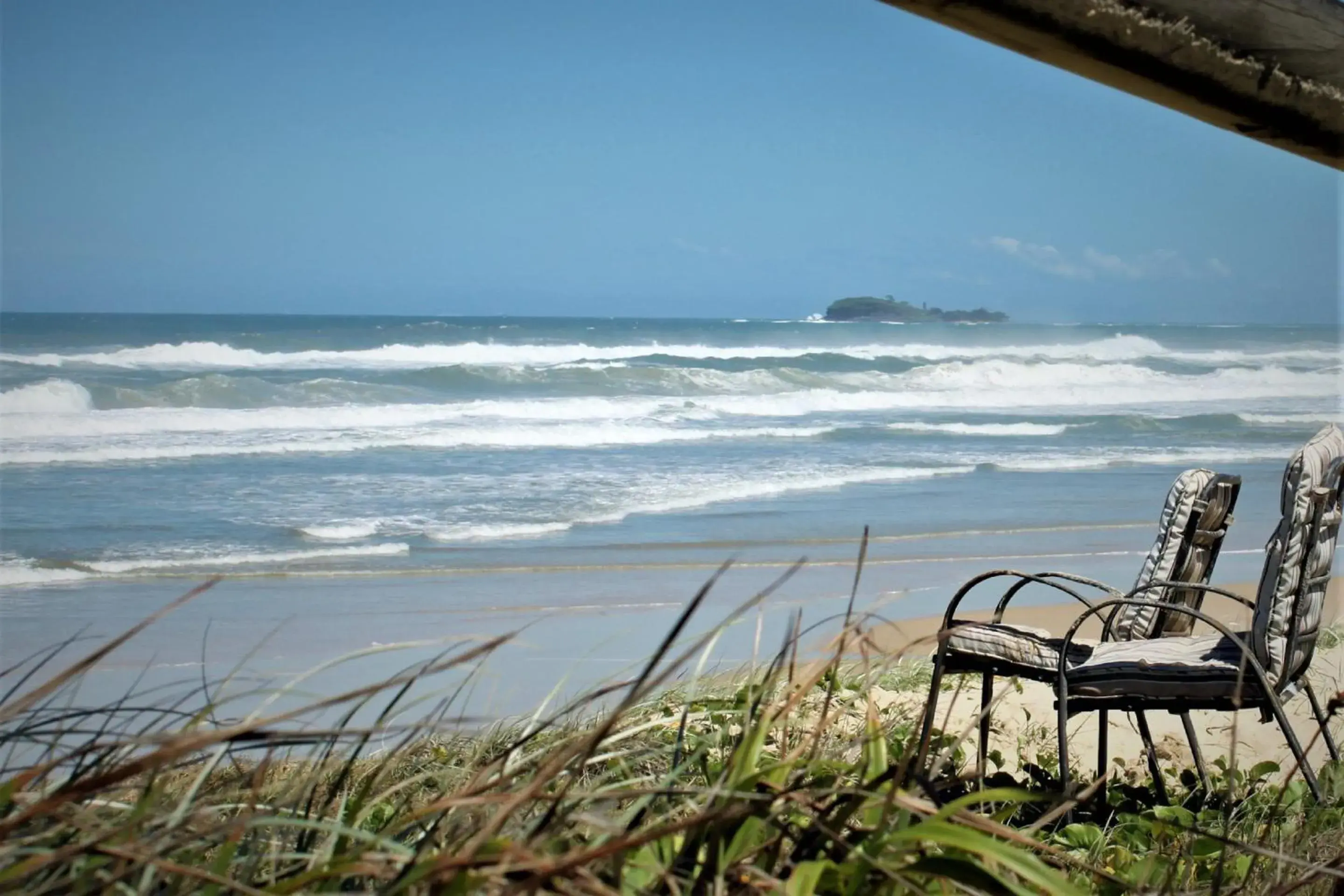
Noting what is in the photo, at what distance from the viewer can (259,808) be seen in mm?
1476

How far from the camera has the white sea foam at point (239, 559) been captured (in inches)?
311

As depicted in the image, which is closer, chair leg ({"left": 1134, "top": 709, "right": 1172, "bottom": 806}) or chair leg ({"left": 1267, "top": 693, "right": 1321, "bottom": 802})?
chair leg ({"left": 1267, "top": 693, "right": 1321, "bottom": 802})

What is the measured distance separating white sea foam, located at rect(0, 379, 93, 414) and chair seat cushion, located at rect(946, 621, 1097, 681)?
17546 mm

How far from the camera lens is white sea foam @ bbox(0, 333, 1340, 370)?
975 inches

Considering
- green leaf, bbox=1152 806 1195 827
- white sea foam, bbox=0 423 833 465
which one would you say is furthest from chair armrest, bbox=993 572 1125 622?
white sea foam, bbox=0 423 833 465

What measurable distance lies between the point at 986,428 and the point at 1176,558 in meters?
14.8

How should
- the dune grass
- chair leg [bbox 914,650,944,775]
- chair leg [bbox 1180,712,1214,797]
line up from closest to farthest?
the dune grass < chair leg [bbox 914,650,944,775] < chair leg [bbox 1180,712,1214,797]

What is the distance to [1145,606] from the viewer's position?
3.18 m

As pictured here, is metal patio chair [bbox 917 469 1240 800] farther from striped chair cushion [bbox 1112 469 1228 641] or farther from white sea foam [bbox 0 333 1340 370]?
white sea foam [bbox 0 333 1340 370]

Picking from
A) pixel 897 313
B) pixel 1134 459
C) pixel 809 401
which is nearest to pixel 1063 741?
pixel 1134 459

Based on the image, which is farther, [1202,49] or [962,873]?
[1202,49]

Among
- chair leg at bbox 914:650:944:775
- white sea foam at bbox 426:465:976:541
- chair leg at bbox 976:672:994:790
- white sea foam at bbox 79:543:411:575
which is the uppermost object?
chair leg at bbox 914:650:944:775

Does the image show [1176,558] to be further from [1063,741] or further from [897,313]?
[897,313]

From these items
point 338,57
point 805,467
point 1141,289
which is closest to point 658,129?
point 338,57
